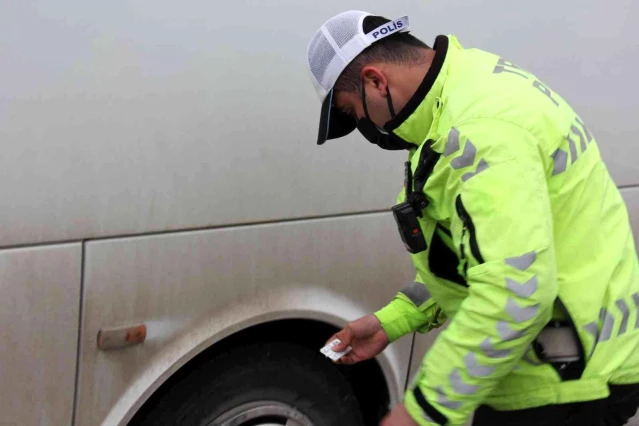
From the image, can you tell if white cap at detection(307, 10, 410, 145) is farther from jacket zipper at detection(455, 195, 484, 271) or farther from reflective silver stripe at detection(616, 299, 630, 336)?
reflective silver stripe at detection(616, 299, 630, 336)

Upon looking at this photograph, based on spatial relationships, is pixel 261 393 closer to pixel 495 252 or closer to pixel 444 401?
pixel 444 401

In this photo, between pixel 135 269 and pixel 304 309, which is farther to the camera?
pixel 304 309

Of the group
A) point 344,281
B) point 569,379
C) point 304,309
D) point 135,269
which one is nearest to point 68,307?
point 135,269

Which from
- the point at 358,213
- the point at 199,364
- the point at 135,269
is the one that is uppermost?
the point at 358,213

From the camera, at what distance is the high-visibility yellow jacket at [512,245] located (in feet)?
4.10

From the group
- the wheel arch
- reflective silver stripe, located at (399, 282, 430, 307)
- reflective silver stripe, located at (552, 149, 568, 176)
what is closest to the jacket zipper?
reflective silver stripe, located at (552, 149, 568, 176)

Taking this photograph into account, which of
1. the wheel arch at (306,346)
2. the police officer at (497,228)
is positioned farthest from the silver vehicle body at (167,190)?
the police officer at (497,228)

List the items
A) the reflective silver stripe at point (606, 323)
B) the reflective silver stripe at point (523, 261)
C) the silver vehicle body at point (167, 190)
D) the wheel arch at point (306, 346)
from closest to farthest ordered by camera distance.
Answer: the reflective silver stripe at point (523, 261)
the reflective silver stripe at point (606, 323)
the silver vehicle body at point (167, 190)
the wheel arch at point (306, 346)

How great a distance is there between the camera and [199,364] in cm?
214

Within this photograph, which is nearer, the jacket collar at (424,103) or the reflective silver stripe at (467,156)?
the reflective silver stripe at (467,156)

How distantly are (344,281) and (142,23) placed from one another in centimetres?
108

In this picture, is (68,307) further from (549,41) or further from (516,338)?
(549,41)

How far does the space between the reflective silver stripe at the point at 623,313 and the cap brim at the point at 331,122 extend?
2.54 ft

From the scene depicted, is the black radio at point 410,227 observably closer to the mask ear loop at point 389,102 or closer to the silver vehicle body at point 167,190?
the mask ear loop at point 389,102
